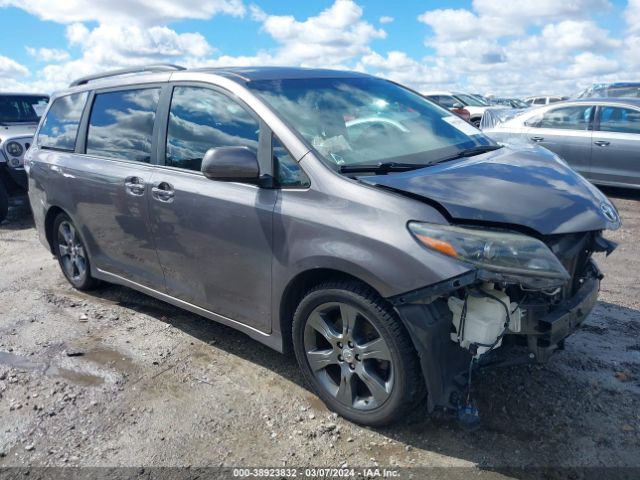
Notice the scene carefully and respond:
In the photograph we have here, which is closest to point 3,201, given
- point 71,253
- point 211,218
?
point 71,253

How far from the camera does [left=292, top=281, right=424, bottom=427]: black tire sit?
2.63m

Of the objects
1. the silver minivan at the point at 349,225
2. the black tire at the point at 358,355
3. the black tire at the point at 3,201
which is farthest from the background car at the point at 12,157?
the black tire at the point at 358,355

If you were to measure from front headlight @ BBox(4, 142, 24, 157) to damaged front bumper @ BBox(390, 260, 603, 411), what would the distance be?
760cm

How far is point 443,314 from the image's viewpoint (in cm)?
254

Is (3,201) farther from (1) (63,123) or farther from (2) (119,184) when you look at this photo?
(2) (119,184)

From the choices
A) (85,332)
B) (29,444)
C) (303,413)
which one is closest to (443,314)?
(303,413)

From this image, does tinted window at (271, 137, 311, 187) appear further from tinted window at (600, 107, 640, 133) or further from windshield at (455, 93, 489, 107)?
windshield at (455, 93, 489, 107)

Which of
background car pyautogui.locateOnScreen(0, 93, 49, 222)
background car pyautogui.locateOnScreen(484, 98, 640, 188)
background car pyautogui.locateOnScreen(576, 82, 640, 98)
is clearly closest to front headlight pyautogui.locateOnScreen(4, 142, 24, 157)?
background car pyautogui.locateOnScreen(0, 93, 49, 222)

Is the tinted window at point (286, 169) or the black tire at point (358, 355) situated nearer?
the black tire at point (358, 355)

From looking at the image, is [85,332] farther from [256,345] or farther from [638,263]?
[638,263]

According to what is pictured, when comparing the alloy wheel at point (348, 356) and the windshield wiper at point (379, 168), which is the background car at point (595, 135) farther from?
the alloy wheel at point (348, 356)

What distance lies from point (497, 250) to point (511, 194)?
38 cm

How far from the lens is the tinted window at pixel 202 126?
10.6 ft

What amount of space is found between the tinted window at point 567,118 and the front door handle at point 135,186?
713 cm
